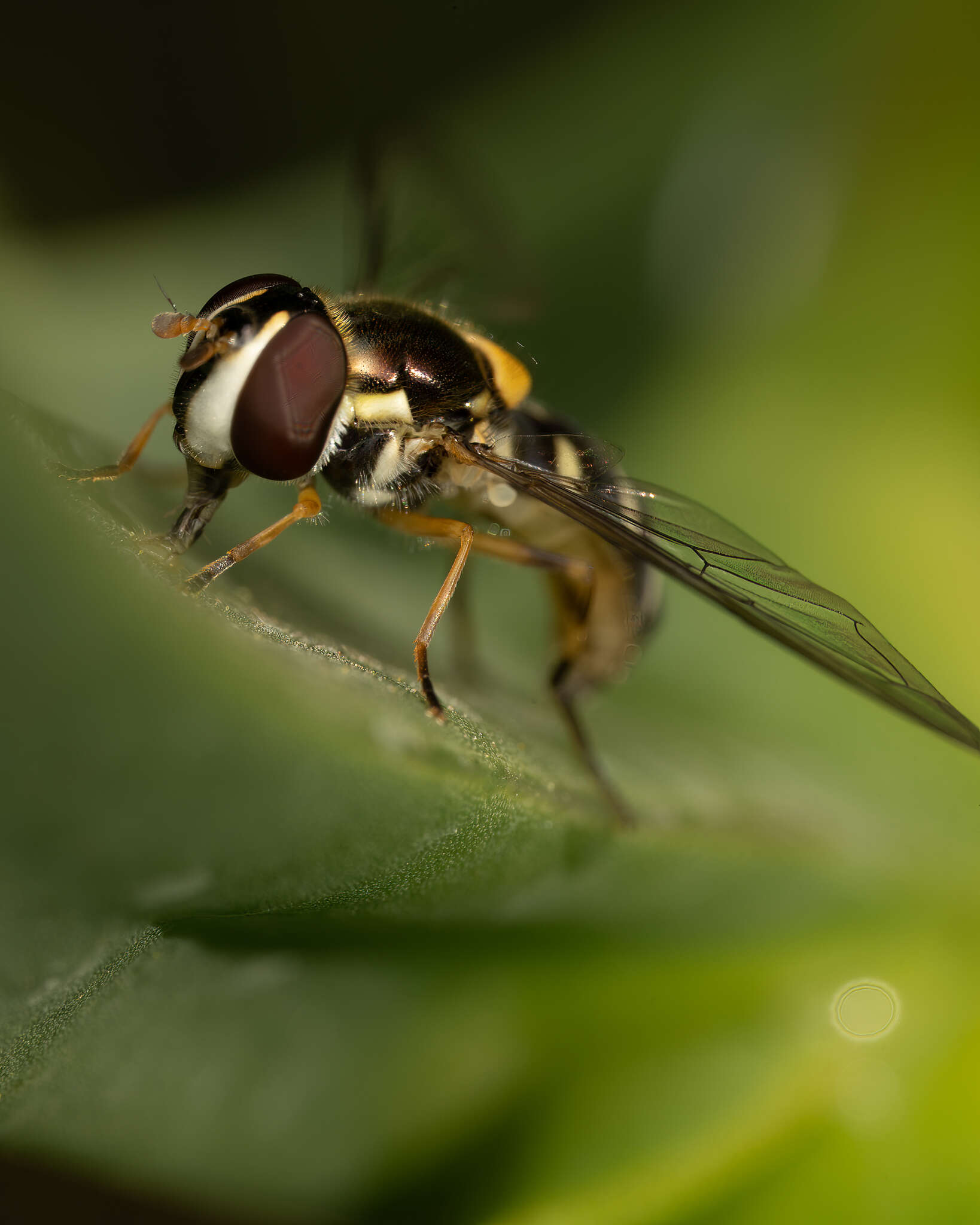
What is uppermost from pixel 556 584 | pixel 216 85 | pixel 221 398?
pixel 216 85

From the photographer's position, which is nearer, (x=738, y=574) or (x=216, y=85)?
(x=738, y=574)

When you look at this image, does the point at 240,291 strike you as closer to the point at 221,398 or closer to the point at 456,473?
the point at 221,398

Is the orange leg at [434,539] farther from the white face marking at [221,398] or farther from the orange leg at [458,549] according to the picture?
the white face marking at [221,398]

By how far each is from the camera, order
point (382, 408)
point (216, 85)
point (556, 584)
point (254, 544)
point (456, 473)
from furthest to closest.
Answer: point (216, 85)
point (556, 584)
point (456, 473)
point (382, 408)
point (254, 544)

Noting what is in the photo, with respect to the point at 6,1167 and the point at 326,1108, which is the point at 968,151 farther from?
the point at 6,1167

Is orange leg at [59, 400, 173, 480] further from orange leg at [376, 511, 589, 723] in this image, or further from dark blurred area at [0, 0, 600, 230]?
dark blurred area at [0, 0, 600, 230]

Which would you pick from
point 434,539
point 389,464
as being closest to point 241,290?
point 389,464

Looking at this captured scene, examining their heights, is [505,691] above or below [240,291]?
below
